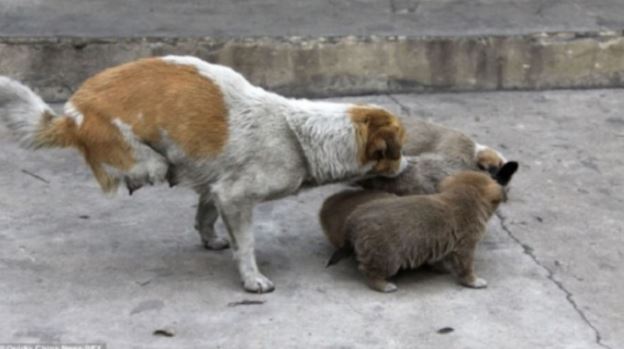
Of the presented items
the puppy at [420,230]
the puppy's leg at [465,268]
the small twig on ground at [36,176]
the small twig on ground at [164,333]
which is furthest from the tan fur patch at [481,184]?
the small twig on ground at [36,176]

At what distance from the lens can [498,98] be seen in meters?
7.79

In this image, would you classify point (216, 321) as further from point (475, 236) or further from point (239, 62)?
point (239, 62)

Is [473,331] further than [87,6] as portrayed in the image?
No

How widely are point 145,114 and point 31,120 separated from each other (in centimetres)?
52

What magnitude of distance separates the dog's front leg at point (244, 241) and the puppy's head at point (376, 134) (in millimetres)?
575

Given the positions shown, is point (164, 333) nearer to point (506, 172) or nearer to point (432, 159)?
point (432, 159)

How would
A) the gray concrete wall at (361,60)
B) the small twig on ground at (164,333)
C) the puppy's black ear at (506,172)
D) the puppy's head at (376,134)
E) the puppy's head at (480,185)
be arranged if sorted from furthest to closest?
the gray concrete wall at (361,60), the puppy's black ear at (506,172), the puppy's head at (480,185), the puppy's head at (376,134), the small twig on ground at (164,333)

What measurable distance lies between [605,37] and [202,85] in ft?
11.9

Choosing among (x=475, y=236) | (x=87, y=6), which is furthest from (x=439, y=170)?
(x=87, y=6)

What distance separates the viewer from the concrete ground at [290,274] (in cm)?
479

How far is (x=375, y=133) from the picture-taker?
5.30 m

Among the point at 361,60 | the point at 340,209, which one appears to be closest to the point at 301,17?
the point at 361,60

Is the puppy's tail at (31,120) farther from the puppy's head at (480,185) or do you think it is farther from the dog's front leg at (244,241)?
the puppy's head at (480,185)

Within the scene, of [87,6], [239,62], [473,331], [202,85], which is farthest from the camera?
[87,6]
